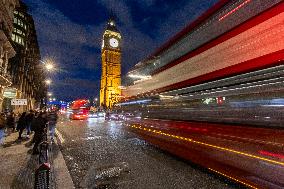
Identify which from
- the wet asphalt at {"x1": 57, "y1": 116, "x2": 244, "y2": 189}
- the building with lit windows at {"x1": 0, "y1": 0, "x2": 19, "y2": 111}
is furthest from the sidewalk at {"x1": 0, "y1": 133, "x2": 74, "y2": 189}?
the building with lit windows at {"x1": 0, "y1": 0, "x2": 19, "y2": 111}

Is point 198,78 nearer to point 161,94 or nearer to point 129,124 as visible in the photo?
point 161,94

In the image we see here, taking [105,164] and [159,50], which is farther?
[159,50]

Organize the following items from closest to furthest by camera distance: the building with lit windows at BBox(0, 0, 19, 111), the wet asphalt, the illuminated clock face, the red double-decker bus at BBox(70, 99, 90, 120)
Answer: the wet asphalt < the building with lit windows at BBox(0, 0, 19, 111) < the red double-decker bus at BBox(70, 99, 90, 120) < the illuminated clock face

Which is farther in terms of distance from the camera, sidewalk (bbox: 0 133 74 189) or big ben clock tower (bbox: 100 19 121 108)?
big ben clock tower (bbox: 100 19 121 108)

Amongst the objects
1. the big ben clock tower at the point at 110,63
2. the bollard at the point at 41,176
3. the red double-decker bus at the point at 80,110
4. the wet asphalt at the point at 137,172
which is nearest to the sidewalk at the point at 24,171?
the wet asphalt at the point at 137,172

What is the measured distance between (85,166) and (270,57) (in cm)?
538

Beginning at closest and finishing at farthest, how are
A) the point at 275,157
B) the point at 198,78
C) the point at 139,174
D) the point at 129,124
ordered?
the point at 275,157 < the point at 198,78 < the point at 139,174 < the point at 129,124

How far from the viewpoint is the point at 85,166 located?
6.76 metres

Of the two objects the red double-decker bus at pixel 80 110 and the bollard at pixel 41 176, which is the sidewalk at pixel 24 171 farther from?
the red double-decker bus at pixel 80 110

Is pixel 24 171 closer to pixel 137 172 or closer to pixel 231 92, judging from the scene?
pixel 137 172

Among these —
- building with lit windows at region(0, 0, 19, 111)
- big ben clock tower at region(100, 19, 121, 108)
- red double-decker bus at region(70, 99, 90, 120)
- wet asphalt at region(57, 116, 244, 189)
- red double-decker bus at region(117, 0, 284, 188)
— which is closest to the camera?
red double-decker bus at region(117, 0, 284, 188)

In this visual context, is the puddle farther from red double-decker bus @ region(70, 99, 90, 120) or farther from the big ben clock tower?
the big ben clock tower

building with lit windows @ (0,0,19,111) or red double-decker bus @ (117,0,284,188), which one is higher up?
building with lit windows @ (0,0,19,111)

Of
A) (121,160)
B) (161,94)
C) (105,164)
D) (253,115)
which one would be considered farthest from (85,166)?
(253,115)
